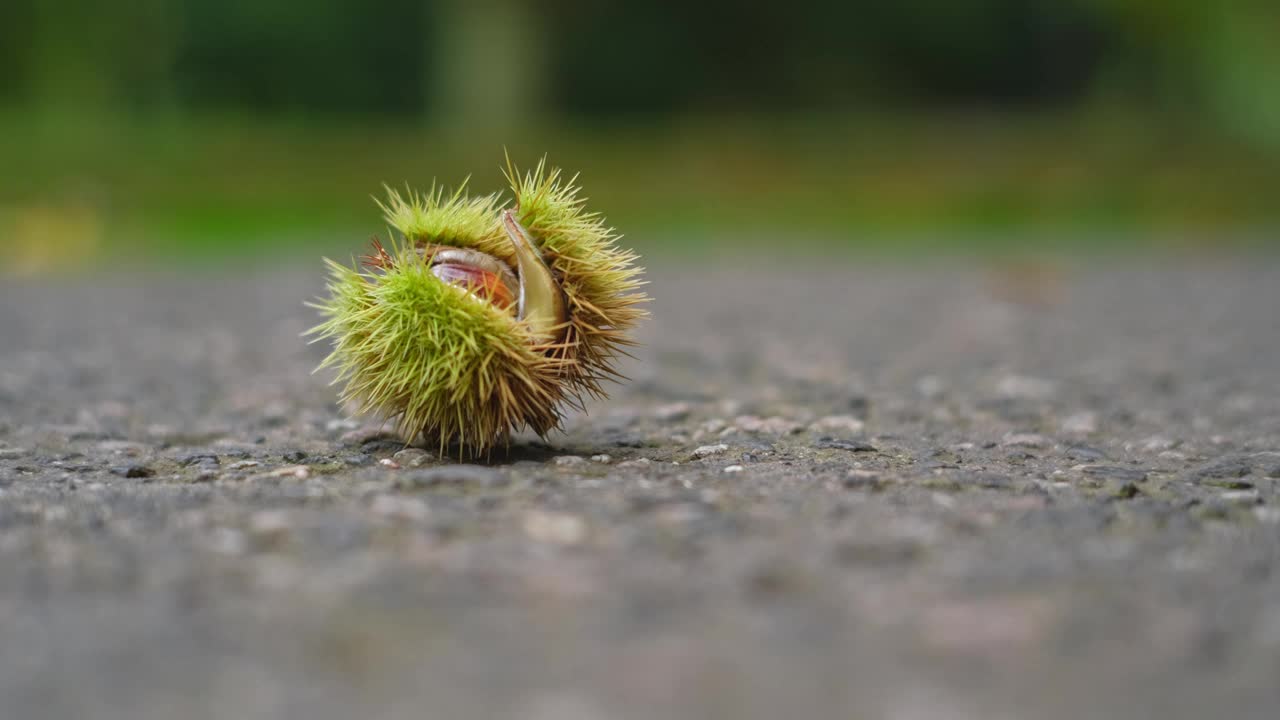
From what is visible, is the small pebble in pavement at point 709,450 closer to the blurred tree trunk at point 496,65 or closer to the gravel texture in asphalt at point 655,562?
the gravel texture in asphalt at point 655,562

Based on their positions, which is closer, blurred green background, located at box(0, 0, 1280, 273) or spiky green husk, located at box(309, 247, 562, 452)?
spiky green husk, located at box(309, 247, 562, 452)

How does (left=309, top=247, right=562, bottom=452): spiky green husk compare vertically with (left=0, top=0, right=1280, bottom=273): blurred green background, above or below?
below

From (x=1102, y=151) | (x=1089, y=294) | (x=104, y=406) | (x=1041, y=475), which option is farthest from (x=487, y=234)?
(x=1102, y=151)

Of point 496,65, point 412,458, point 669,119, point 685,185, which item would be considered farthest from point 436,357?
point 669,119

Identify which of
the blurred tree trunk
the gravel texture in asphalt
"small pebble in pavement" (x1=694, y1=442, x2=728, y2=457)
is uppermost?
the blurred tree trunk

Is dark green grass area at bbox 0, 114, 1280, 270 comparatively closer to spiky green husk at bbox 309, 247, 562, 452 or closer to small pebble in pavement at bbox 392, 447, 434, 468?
small pebble in pavement at bbox 392, 447, 434, 468

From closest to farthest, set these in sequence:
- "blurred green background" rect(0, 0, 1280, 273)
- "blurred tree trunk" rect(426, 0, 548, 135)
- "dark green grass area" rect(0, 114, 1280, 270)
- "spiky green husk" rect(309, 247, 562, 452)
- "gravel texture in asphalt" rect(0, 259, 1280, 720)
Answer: "gravel texture in asphalt" rect(0, 259, 1280, 720) → "spiky green husk" rect(309, 247, 562, 452) → "dark green grass area" rect(0, 114, 1280, 270) → "blurred green background" rect(0, 0, 1280, 273) → "blurred tree trunk" rect(426, 0, 548, 135)

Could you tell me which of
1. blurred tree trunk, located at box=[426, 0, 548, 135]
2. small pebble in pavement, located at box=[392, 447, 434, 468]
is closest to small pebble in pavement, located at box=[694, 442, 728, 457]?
small pebble in pavement, located at box=[392, 447, 434, 468]
